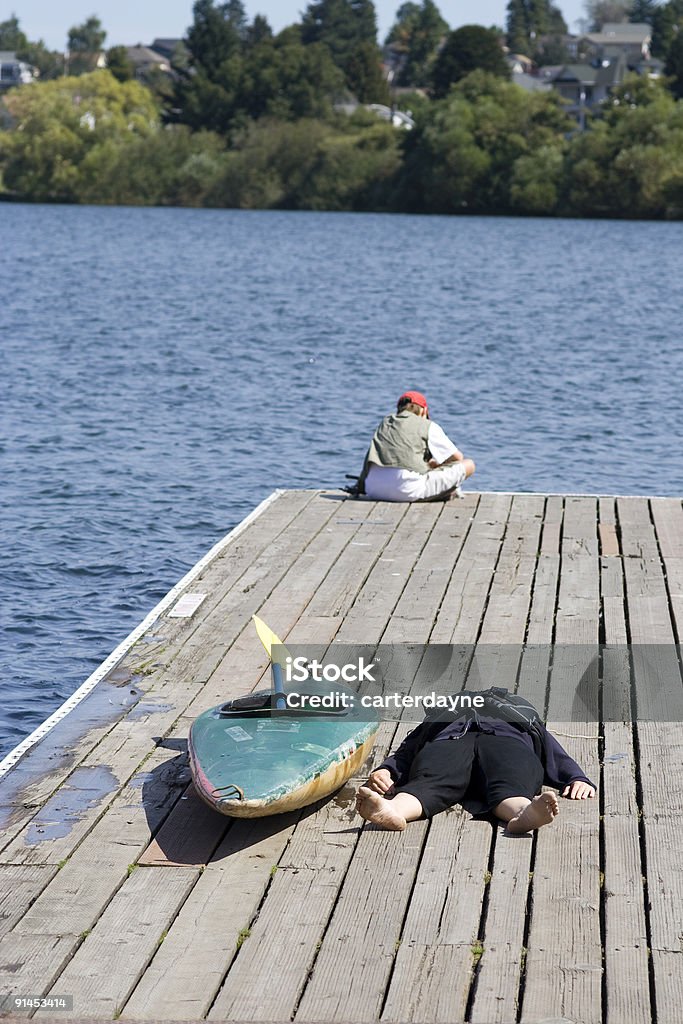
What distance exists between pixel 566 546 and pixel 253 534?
7.50ft

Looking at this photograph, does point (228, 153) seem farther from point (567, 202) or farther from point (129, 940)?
point (129, 940)

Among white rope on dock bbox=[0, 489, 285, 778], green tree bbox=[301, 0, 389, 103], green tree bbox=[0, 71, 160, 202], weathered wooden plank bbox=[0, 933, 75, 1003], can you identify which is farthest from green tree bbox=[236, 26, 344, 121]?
weathered wooden plank bbox=[0, 933, 75, 1003]

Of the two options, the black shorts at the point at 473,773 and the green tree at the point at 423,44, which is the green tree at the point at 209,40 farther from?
the black shorts at the point at 473,773

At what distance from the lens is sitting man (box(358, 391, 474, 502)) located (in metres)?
11.2

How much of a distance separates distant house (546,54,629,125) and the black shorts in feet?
464

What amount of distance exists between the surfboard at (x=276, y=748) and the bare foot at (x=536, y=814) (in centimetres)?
72

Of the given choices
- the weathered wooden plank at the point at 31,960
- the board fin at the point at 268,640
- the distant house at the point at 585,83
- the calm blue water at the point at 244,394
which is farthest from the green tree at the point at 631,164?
the weathered wooden plank at the point at 31,960

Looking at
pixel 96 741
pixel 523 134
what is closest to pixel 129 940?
pixel 96 741

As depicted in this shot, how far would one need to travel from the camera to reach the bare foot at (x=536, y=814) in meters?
5.02

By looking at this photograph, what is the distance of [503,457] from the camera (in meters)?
17.5

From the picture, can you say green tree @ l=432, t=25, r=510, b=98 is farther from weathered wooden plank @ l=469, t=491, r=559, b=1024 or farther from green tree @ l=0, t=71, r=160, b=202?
weathered wooden plank @ l=469, t=491, r=559, b=1024

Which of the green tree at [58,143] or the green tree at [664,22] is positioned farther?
the green tree at [664,22]

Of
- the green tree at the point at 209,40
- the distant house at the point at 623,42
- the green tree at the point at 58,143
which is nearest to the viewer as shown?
the green tree at the point at 58,143

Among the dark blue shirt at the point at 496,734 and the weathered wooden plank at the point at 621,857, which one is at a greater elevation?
the dark blue shirt at the point at 496,734
